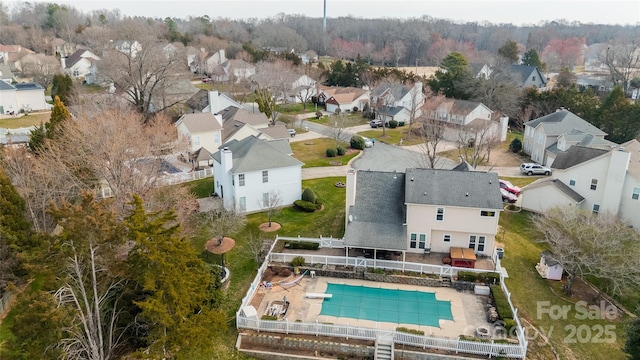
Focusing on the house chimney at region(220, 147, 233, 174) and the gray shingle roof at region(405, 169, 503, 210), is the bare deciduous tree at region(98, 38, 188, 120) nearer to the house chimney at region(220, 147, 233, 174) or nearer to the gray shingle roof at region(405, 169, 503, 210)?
the house chimney at region(220, 147, 233, 174)

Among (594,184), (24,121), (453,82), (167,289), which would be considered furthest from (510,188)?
(24,121)

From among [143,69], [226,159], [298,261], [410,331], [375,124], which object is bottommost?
[410,331]

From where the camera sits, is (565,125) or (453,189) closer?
(453,189)

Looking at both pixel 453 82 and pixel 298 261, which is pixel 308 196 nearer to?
pixel 298 261

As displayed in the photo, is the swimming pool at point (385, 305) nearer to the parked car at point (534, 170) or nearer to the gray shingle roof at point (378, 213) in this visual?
the gray shingle roof at point (378, 213)

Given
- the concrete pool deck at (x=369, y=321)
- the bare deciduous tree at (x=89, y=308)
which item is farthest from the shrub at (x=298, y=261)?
the bare deciduous tree at (x=89, y=308)

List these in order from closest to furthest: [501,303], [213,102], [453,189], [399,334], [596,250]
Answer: [399,334] < [501,303] < [596,250] < [453,189] < [213,102]

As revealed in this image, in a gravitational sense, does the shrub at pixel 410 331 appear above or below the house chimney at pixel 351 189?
below
